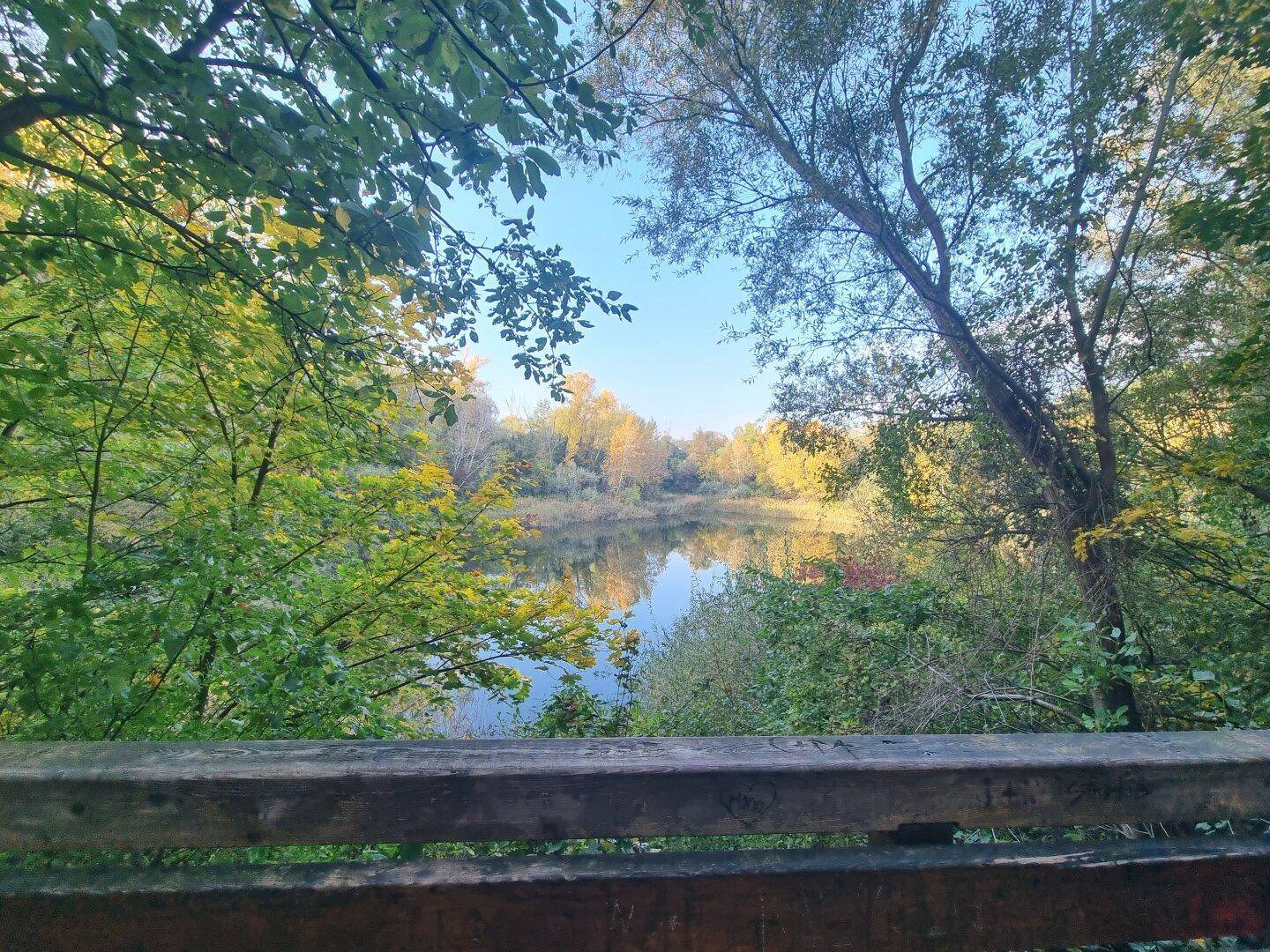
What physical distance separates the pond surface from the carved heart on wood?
2658 millimetres

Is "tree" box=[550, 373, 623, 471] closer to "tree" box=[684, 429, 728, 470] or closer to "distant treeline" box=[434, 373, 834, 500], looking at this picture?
"distant treeline" box=[434, 373, 834, 500]

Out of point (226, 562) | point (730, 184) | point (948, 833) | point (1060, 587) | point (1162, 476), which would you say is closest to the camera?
point (948, 833)

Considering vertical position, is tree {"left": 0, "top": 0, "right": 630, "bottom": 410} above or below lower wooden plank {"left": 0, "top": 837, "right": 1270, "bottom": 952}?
above

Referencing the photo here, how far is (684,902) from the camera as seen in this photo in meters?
0.86

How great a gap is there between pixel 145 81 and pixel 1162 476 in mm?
5136

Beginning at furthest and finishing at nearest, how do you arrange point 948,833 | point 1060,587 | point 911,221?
point 911,221
point 1060,587
point 948,833

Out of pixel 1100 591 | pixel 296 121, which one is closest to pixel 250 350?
pixel 296 121

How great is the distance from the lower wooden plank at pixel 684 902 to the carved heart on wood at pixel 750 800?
0.07 metres

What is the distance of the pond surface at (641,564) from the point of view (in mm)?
6902

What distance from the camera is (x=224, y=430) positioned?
7.98 feet

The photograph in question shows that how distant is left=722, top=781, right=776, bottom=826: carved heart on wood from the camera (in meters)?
0.92

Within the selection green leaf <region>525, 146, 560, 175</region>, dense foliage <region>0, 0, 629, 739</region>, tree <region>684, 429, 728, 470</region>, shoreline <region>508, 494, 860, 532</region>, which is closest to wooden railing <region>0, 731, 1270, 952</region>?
dense foliage <region>0, 0, 629, 739</region>

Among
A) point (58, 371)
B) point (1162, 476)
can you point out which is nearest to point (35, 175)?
point (58, 371)

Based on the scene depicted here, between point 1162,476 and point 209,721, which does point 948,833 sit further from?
point 1162,476
